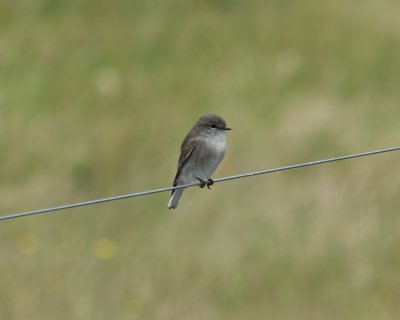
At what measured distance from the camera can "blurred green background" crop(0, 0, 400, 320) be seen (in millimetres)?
9836

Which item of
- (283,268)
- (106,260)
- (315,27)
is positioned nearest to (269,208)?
(283,268)

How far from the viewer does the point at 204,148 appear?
340 inches

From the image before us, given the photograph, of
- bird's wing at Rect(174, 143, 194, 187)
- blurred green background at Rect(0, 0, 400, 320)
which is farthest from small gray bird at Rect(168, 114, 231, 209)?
blurred green background at Rect(0, 0, 400, 320)

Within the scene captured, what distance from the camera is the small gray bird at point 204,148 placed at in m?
8.61

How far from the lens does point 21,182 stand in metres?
11.6

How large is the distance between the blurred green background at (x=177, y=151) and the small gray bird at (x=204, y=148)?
1312mm

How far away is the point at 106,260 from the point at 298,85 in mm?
3823

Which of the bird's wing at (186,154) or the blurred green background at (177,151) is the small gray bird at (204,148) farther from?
the blurred green background at (177,151)

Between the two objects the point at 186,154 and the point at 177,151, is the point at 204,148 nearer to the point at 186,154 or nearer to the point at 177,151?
the point at 186,154

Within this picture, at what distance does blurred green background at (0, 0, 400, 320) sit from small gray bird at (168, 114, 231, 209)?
131cm

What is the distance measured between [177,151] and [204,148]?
3.06 m

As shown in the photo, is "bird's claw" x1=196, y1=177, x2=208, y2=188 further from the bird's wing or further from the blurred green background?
the blurred green background

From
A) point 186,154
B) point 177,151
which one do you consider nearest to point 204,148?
point 186,154

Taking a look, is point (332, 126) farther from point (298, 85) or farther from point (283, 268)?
point (283, 268)
